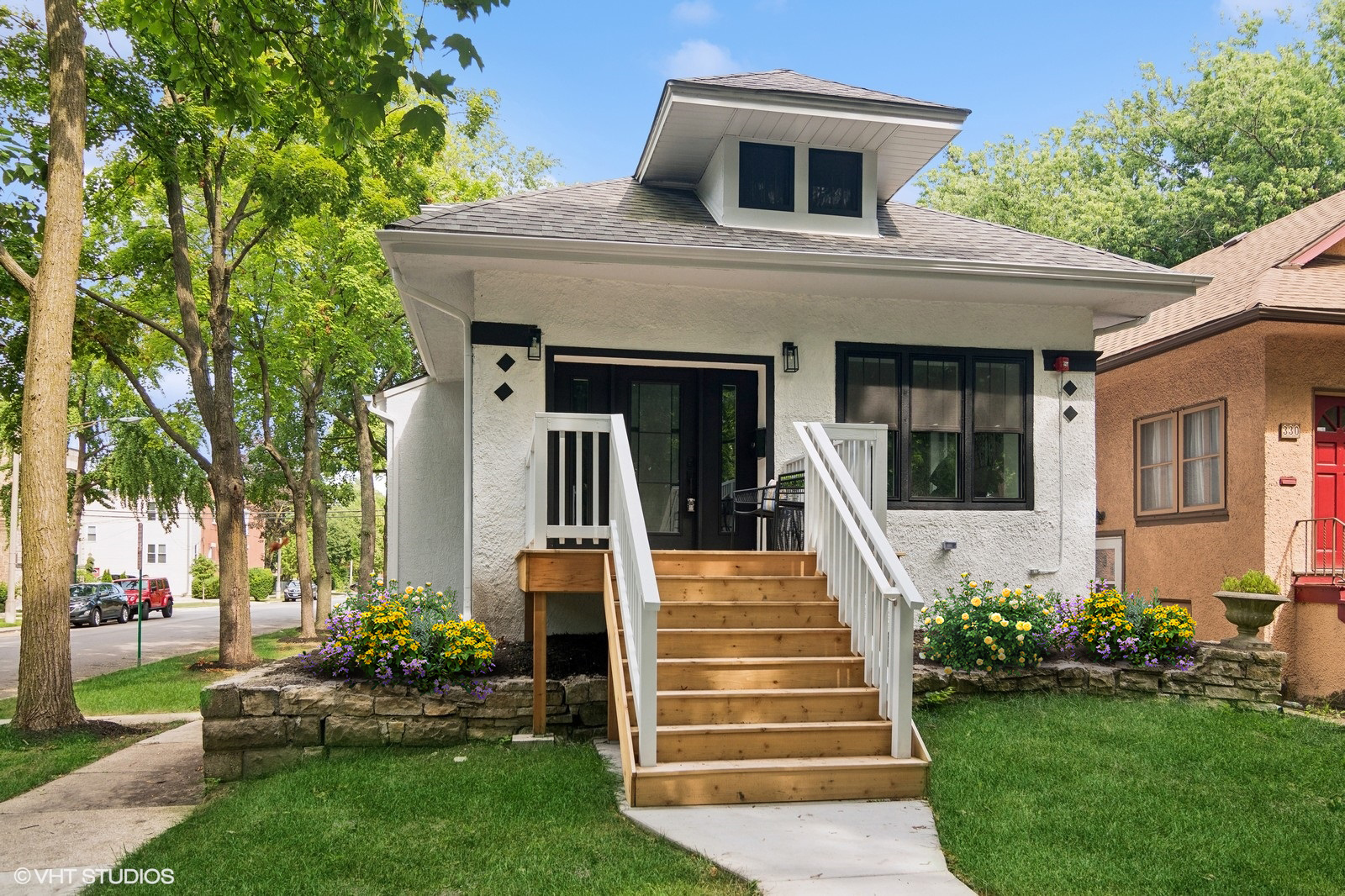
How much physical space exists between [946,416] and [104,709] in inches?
360

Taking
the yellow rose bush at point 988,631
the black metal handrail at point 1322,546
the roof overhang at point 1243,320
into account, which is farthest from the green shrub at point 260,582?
the black metal handrail at point 1322,546

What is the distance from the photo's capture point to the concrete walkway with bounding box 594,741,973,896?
12.9ft

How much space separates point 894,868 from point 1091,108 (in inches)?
1027

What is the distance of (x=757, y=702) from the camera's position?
554 cm

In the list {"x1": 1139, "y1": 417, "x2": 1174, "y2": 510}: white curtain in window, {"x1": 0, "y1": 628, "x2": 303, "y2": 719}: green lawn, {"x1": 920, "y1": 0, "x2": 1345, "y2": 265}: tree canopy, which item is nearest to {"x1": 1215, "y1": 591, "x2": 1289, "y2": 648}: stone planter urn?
{"x1": 1139, "y1": 417, "x2": 1174, "y2": 510}: white curtain in window

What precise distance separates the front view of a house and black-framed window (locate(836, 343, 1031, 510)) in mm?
21

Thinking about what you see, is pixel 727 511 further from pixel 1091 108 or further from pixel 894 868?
pixel 1091 108

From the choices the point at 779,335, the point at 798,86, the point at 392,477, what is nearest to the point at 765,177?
the point at 798,86

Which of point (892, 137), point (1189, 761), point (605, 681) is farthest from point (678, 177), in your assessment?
point (1189, 761)

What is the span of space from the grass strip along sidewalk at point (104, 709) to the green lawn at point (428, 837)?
6.93ft

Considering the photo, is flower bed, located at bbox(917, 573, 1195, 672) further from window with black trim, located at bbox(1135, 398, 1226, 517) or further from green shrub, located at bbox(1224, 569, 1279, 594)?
window with black trim, located at bbox(1135, 398, 1226, 517)

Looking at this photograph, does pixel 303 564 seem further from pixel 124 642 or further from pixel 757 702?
pixel 757 702

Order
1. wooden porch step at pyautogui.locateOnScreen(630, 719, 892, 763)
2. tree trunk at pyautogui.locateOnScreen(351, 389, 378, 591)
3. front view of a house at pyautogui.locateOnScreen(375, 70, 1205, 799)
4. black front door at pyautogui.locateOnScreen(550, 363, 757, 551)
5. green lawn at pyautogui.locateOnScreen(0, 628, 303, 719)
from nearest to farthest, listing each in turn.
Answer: wooden porch step at pyautogui.locateOnScreen(630, 719, 892, 763) < front view of a house at pyautogui.locateOnScreen(375, 70, 1205, 799) < black front door at pyautogui.locateOnScreen(550, 363, 757, 551) < green lawn at pyautogui.locateOnScreen(0, 628, 303, 719) < tree trunk at pyautogui.locateOnScreen(351, 389, 378, 591)

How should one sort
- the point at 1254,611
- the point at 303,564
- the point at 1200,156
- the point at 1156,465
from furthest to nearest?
1. the point at 1200,156
2. the point at 303,564
3. the point at 1156,465
4. the point at 1254,611
